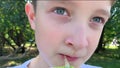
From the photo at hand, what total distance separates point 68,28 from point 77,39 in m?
0.04

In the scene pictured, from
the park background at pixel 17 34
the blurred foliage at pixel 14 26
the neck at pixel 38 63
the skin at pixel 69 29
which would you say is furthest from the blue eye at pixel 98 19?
the blurred foliage at pixel 14 26

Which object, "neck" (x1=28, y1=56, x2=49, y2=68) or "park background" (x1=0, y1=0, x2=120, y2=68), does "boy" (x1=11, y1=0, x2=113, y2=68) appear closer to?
"neck" (x1=28, y1=56, x2=49, y2=68)

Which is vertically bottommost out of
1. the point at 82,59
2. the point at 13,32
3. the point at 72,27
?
the point at 13,32

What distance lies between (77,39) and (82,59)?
99mm

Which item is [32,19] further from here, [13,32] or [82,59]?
[13,32]

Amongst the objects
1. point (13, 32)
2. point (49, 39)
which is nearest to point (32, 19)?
point (49, 39)

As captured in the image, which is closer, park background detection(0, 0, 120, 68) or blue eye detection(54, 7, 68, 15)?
blue eye detection(54, 7, 68, 15)

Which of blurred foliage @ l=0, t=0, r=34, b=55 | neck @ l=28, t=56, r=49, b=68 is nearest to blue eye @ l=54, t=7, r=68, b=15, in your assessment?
neck @ l=28, t=56, r=49, b=68

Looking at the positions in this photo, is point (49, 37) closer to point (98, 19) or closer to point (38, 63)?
point (98, 19)

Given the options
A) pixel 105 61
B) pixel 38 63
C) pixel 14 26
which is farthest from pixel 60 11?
pixel 105 61

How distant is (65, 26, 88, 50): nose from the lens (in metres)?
0.70

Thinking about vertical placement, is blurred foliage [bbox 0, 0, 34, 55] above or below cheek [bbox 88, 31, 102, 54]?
below

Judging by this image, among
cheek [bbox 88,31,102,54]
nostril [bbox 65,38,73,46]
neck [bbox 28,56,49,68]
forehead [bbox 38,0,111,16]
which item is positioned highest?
forehead [bbox 38,0,111,16]

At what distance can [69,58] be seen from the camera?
0.73 m
